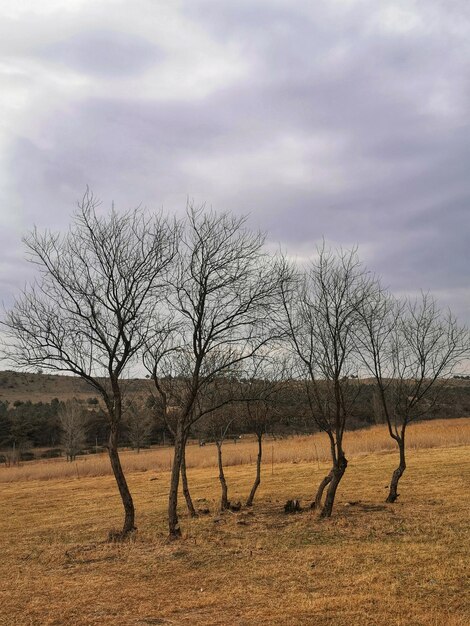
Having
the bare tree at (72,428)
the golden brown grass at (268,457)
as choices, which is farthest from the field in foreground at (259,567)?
the bare tree at (72,428)

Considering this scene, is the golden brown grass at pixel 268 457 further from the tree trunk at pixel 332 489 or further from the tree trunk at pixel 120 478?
the tree trunk at pixel 120 478

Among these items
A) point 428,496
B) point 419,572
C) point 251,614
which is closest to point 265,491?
point 428,496

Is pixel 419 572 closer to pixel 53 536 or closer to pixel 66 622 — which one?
pixel 66 622

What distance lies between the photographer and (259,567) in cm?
784

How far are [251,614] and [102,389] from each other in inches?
249

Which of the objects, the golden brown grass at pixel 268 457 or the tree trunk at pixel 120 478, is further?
the golden brown grass at pixel 268 457

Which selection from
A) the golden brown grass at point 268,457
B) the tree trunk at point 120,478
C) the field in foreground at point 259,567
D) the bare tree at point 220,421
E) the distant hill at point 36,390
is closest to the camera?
the field in foreground at point 259,567

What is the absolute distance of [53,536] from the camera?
42.9ft

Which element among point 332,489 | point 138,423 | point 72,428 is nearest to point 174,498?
point 332,489

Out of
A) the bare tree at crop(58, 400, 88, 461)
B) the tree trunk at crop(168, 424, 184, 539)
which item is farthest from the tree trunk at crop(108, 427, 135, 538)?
the bare tree at crop(58, 400, 88, 461)

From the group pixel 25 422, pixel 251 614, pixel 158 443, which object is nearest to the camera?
pixel 251 614

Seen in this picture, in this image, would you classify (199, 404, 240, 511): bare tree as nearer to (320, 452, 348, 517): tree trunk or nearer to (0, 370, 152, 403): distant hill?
(320, 452, 348, 517): tree trunk

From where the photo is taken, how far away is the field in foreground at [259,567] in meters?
5.83

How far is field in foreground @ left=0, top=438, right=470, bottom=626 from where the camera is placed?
5.83m
